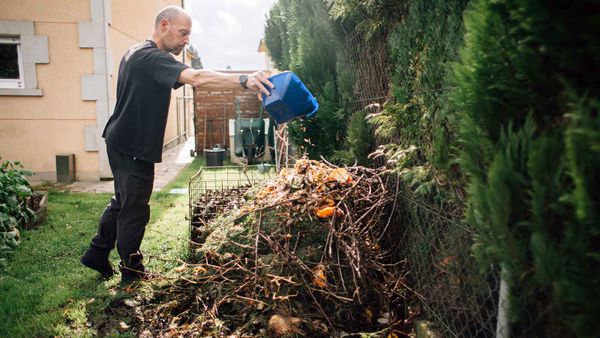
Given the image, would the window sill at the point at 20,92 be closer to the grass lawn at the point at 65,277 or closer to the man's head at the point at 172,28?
the grass lawn at the point at 65,277

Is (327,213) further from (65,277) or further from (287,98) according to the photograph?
(65,277)

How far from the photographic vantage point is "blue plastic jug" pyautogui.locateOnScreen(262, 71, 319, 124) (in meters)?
3.16

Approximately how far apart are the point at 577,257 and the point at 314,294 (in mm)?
1771

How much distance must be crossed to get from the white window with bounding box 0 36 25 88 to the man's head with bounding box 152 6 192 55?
5.85 metres

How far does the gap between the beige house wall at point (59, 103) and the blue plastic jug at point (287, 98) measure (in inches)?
223

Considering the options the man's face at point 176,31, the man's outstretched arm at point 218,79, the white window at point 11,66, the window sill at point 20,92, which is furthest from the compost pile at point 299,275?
the white window at point 11,66

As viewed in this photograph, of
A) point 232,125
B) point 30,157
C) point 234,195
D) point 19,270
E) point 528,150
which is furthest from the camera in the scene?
point 232,125

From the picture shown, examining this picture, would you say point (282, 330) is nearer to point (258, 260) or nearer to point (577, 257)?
point (258, 260)

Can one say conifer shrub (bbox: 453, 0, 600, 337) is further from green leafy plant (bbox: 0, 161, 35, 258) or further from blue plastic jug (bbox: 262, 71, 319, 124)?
green leafy plant (bbox: 0, 161, 35, 258)

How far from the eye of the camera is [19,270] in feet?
12.0

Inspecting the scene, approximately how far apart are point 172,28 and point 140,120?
2.63 ft

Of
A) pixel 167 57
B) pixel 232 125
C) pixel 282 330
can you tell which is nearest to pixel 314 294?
pixel 282 330

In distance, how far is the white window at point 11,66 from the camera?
303 inches

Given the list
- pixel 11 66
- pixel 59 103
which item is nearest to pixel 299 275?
pixel 59 103
